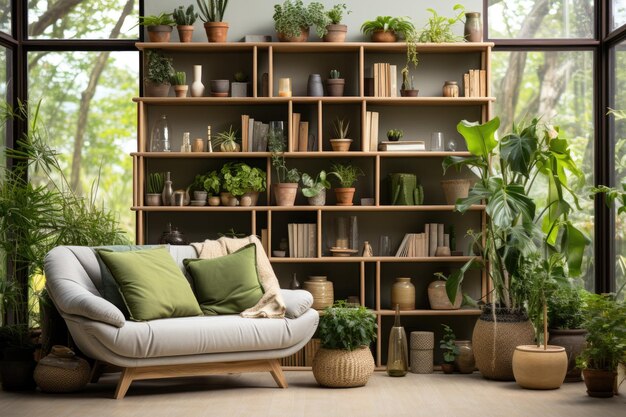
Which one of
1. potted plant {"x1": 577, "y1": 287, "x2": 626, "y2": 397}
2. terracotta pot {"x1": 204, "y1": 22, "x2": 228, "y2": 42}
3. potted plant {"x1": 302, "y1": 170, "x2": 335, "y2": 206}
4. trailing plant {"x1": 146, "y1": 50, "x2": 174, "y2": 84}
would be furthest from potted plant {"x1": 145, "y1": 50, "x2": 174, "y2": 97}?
potted plant {"x1": 577, "y1": 287, "x2": 626, "y2": 397}

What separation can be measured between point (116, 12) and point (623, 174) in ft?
13.4

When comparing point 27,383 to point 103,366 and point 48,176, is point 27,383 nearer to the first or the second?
point 103,366

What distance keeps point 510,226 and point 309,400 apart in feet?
6.21

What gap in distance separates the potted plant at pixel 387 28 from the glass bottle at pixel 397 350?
2.09m

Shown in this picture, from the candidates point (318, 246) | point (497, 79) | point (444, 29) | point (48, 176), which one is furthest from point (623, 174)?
point (48, 176)

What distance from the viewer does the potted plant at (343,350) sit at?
5934 millimetres

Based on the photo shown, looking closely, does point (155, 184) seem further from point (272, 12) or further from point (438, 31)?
point (438, 31)

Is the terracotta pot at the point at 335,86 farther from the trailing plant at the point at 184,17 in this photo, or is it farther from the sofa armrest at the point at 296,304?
the sofa armrest at the point at 296,304

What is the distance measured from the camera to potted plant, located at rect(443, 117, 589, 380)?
6293 millimetres

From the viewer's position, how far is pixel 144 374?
5613 mm

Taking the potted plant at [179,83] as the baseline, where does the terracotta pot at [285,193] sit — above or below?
below

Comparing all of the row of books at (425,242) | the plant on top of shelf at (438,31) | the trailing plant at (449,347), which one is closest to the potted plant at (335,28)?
the plant on top of shelf at (438,31)

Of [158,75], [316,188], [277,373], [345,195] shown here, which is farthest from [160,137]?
[277,373]

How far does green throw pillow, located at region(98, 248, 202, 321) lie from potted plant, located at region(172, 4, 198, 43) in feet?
6.00
